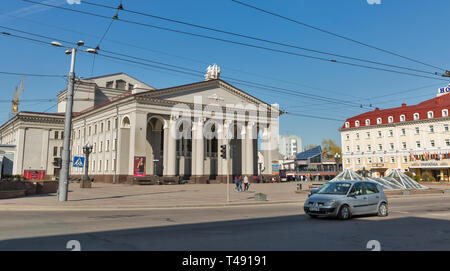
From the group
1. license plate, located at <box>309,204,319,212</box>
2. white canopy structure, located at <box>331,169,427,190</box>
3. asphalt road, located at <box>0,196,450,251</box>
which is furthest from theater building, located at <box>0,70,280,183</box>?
asphalt road, located at <box>0,196,450,251</box>

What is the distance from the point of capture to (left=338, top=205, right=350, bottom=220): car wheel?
12852mm

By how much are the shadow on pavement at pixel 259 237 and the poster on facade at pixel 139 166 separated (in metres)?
36.7

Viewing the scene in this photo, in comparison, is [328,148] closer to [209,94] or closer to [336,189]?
[209,94]

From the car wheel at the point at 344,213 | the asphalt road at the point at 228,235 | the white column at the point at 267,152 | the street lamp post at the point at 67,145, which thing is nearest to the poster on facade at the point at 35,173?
the white column at the point at 267,152

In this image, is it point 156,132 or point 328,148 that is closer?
point 156,132

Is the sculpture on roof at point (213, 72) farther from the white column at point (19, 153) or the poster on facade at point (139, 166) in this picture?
the white column at point (19, 153)

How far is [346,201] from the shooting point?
13008 mm

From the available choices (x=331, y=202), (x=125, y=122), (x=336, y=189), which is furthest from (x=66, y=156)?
(x=125, y=122)

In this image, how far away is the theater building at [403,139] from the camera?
207ft

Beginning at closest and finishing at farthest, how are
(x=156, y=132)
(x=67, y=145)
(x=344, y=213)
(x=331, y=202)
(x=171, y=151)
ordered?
(x=331, y=202)
(x=344, y=213)
(x=67, y=145)
(x=171, y=151)
(x=156, y=132)

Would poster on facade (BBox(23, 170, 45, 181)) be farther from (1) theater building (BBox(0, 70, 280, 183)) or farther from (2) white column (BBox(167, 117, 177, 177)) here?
(2) white column (BBox(167, 117, 177, 177))

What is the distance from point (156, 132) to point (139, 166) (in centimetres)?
1264

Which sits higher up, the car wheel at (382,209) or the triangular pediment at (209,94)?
the triangular pediment at (209,94)

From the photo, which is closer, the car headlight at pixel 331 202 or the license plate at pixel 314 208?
the car headlight at pixel 331 202
